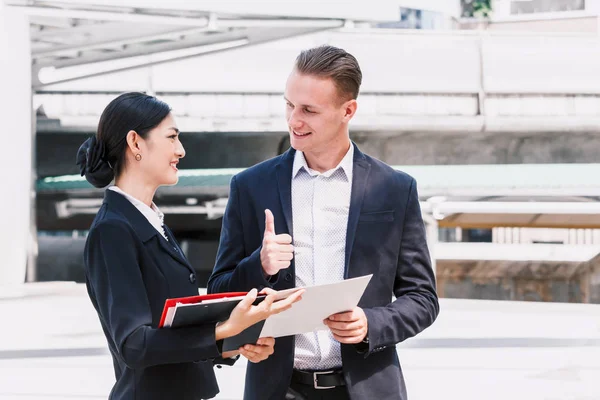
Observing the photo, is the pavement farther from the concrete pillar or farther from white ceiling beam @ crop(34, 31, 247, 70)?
white ceiling beam @ crop(34, 31, 247, 70)

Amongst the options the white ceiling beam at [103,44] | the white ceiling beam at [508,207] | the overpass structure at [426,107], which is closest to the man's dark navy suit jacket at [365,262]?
the white ceiling beam at [103,44]

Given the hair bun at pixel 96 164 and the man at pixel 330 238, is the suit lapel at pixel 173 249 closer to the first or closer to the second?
the man at pixel 330 238

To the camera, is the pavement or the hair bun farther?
the pavement

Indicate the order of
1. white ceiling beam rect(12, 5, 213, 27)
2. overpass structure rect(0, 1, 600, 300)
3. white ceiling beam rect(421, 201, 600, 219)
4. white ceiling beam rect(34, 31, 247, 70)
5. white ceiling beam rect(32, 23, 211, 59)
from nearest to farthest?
white ceiling beam rect(12, 5, 213, 27) < white ceiling beam rect(32, 23, 211, 59) < white ceiling beam rect(34, 31, 247, 70) < white ceiling beam rect(421, 201, 600, 219) < overpass structure rect(0, 1, 600, 300)

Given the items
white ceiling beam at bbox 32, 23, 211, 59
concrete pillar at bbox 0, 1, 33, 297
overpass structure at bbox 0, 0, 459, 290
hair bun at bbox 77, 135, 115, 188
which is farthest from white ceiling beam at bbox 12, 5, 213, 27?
hair bun at bbox 77, 135, 115, 188

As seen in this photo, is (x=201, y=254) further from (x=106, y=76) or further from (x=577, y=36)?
(x=577, y=36)

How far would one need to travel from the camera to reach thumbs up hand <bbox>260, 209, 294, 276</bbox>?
2.15 metres

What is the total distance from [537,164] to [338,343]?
17.3m

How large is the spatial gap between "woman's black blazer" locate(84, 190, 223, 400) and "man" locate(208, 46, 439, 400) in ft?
0.56

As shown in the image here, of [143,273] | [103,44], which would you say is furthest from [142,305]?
[103,44]

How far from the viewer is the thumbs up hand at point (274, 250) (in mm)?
2150

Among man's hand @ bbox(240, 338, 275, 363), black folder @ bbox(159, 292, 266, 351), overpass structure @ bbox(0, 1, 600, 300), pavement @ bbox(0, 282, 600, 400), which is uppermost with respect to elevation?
overpass structure @ bbox(0, 1, 600, 300)

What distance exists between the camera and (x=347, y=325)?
217cm

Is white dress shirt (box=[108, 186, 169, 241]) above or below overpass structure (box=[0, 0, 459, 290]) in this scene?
below
